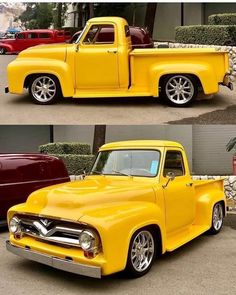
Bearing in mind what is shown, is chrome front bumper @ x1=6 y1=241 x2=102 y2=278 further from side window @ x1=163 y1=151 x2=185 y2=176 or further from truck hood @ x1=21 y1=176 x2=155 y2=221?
side window @ x1=163 y1=151 x2=185 y2=176

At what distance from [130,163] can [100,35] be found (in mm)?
4577

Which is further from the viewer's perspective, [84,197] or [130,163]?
[130,163]

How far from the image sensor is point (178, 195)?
6.59 meters

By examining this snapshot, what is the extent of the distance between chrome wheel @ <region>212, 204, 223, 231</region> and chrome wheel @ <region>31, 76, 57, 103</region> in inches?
182

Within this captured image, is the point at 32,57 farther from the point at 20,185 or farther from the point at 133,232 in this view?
the point at 133,232

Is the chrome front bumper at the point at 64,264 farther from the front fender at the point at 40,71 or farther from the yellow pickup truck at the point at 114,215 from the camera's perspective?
the front fender at the point at 40,71

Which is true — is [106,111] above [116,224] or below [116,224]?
above

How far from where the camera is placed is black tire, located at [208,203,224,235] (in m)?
8.06

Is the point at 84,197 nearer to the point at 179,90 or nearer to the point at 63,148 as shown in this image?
the point at 179,90

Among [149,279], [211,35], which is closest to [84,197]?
[149,279]

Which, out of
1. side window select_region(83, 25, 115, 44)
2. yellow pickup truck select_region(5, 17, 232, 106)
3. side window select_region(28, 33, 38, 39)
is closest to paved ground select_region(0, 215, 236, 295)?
yellow pickup truck select_region(5, 17, 232, 106)

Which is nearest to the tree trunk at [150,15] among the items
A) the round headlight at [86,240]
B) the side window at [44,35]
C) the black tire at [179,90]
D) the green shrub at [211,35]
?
the side window at [44,35]

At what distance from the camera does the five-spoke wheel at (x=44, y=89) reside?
1008 centimetres

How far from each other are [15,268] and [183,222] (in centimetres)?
264
